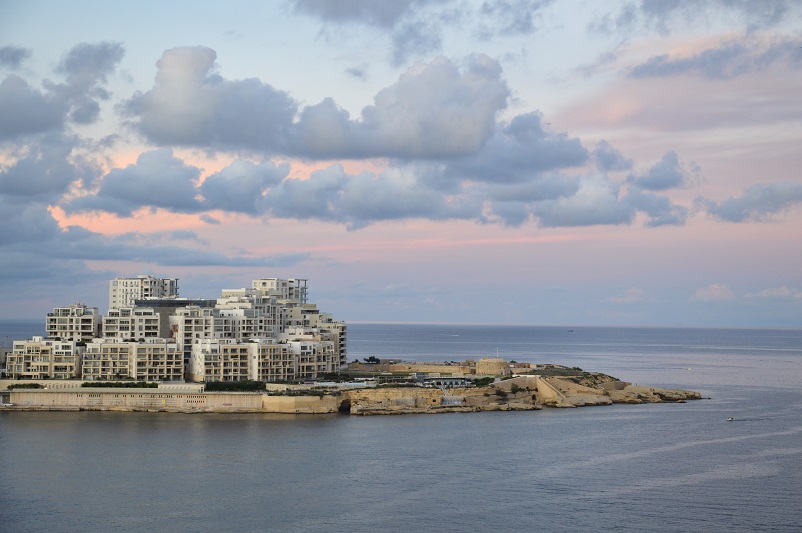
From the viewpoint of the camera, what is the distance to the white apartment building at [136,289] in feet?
276

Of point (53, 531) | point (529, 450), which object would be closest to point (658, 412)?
point (529, 450)

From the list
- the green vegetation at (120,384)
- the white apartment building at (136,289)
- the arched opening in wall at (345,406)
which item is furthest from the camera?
the white apartment building at (136,289)

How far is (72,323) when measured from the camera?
7044cm

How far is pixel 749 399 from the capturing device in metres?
66.9

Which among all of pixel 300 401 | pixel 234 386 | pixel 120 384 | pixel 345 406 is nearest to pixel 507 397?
pixel 345 406

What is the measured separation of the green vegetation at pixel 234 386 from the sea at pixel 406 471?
10.2 feet

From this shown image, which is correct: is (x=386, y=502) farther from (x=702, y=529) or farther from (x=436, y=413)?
(x=436, y=413)

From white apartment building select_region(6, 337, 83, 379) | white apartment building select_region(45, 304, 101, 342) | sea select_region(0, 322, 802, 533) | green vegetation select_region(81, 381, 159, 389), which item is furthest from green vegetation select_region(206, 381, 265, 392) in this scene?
white apartment building select_region(45, 304, 101, 342)

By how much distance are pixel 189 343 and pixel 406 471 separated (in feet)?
99.5

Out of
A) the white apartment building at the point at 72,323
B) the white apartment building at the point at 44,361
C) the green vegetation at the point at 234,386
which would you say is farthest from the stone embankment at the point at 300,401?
the white apartment building at the point at 72,323

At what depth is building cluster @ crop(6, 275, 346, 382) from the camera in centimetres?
6334

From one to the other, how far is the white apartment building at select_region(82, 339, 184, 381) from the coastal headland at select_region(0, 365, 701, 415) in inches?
107

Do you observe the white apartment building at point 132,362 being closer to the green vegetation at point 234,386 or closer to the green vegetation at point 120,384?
the green vegetation at point 120,384

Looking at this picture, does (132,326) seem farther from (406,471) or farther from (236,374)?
(406,471)
